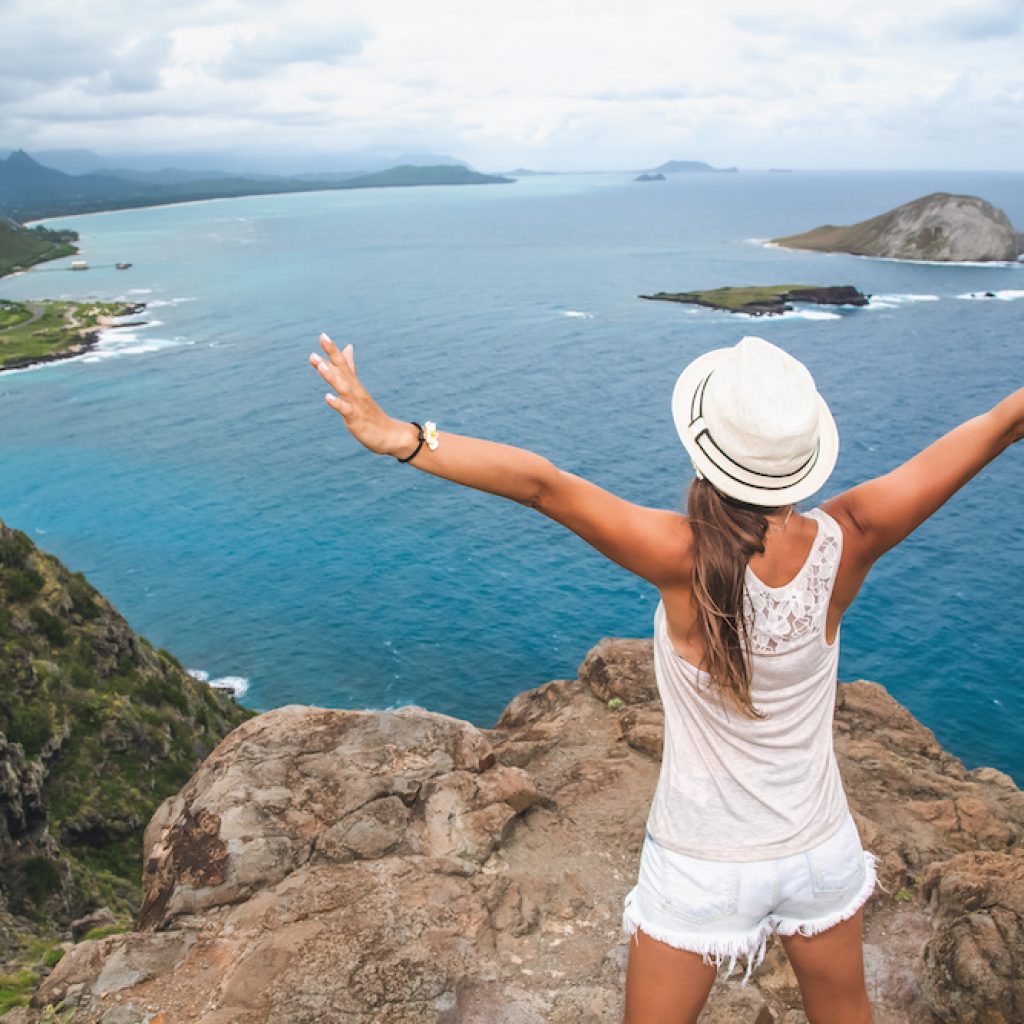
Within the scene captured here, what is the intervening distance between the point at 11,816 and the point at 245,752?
9.46 meters

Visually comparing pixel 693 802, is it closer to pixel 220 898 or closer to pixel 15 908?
pixel 220 898

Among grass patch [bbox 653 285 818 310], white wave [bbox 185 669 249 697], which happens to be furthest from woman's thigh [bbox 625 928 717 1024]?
grass patch [bbox 653 285 818 310]

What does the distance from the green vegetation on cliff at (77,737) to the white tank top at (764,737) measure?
17002 mm

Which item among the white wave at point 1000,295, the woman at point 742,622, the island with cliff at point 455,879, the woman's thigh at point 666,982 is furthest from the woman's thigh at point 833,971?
the white wave at point 1000,295

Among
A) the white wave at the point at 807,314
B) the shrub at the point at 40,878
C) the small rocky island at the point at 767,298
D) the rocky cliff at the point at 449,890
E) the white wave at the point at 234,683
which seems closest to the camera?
the rocky cliff at the point at 449,890

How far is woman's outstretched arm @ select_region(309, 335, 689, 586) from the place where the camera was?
3508 mm

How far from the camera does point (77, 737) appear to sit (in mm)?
25375

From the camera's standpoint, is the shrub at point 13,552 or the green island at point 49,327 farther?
the green island at point 49,327

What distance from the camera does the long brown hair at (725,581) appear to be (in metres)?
3.54

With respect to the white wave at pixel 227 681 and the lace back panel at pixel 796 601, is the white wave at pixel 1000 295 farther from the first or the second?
the lace back panel at pixel 796 601

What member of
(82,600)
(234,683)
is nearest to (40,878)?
(82,600)

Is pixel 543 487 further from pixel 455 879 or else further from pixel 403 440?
pixel 455 879

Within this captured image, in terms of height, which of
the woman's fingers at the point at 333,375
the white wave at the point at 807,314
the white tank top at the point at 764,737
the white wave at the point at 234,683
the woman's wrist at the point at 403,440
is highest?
the woman's fingers at the point at 333,375

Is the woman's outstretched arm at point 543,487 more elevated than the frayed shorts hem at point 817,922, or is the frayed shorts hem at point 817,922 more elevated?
the woman's outstretched arm at point 543,487
